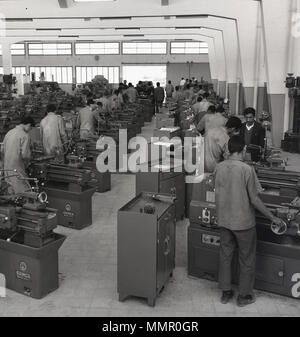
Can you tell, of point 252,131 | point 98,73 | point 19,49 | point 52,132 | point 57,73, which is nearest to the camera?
point 252,131

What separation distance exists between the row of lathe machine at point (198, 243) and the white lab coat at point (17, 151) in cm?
207

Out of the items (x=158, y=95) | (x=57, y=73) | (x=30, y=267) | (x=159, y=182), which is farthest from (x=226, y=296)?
(x=57, y=73)

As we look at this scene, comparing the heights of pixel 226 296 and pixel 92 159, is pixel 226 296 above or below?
below

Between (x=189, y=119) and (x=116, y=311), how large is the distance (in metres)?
6.57

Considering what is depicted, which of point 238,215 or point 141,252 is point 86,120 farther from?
point 238,215

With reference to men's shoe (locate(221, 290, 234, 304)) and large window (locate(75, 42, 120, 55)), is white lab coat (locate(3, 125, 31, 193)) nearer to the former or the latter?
men's shoe (locate(221, 290, 234, 304))

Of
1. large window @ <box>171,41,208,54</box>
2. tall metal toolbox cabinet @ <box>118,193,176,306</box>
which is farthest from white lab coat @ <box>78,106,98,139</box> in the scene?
large window @ <box>171,41,208,54</box>

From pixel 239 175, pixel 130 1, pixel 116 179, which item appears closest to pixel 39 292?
pixel 239 175

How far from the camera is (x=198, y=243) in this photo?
409 cm

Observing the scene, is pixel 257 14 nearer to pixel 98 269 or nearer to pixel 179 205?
pixel 179 205

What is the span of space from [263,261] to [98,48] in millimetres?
24881

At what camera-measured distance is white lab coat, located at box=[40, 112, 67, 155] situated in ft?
22.1

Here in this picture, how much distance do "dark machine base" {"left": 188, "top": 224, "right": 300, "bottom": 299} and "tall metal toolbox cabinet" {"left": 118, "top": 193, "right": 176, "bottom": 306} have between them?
0.43 metres

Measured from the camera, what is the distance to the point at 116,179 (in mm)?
7996
